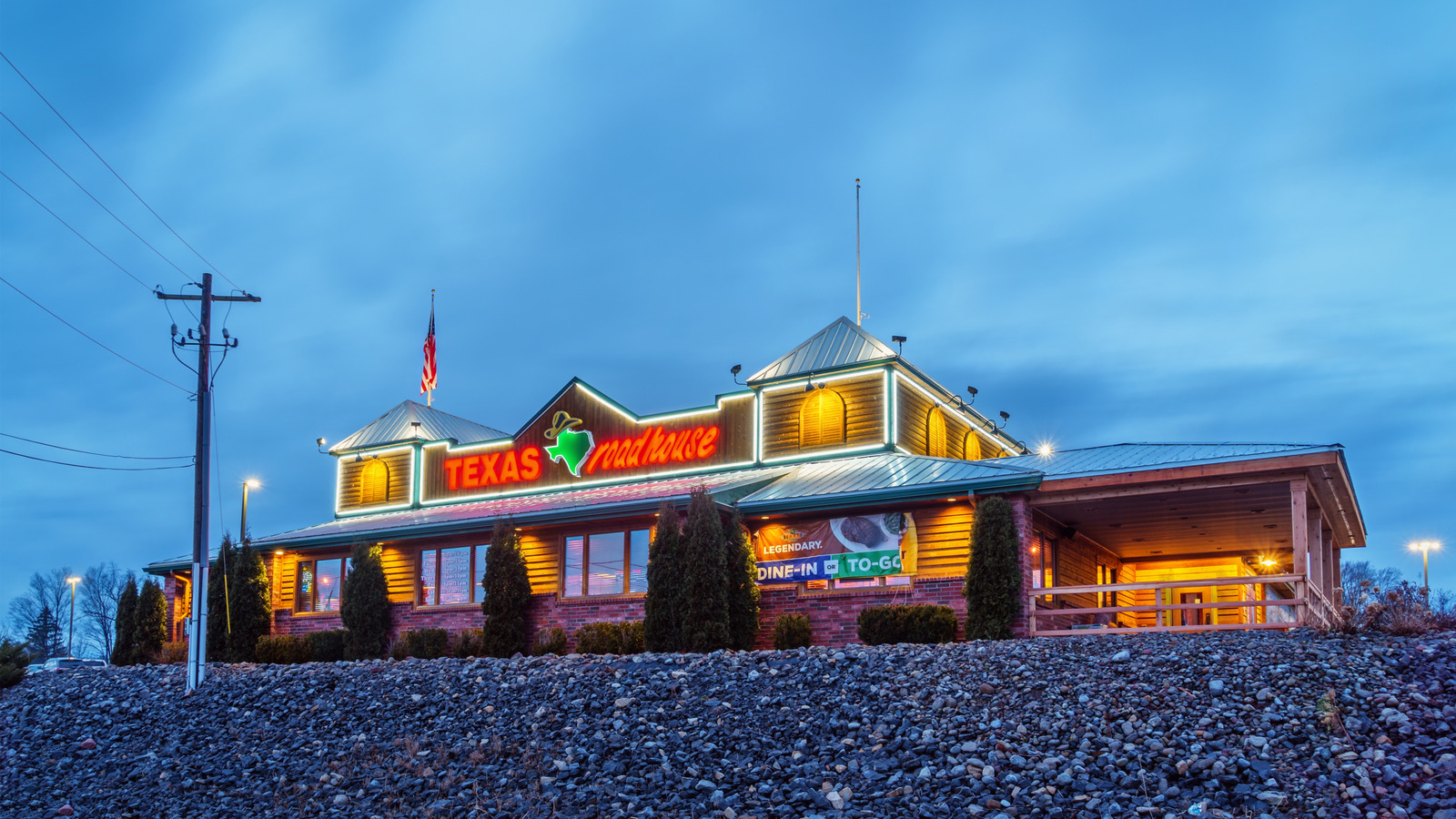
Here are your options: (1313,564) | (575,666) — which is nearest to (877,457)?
(1313,564)

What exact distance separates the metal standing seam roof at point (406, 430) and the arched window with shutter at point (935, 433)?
1300 cm

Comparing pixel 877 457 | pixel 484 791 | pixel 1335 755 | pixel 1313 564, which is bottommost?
pixel 484 791

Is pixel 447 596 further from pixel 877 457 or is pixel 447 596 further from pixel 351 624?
pixel 877 457

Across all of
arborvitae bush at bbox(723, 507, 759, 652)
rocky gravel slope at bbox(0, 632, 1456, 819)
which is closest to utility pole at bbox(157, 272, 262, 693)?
rocky gravel slope at bbox(0, 632, 1456, 819)

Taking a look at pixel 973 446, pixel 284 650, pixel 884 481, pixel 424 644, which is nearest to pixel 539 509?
pixel 424 644

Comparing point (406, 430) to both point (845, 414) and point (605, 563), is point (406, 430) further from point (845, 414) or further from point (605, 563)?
point (845, 414)

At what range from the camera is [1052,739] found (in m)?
12.5

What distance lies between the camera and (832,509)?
23.4m

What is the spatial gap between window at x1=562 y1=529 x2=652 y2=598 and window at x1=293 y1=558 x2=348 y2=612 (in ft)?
24.0

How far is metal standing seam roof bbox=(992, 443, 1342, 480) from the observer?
2028cm

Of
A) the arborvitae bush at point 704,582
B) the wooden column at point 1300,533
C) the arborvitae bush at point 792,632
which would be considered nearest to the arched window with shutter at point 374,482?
the arborvitae bush at point 704,582

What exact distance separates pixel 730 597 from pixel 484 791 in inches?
356

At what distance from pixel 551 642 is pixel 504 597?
4.68 ft

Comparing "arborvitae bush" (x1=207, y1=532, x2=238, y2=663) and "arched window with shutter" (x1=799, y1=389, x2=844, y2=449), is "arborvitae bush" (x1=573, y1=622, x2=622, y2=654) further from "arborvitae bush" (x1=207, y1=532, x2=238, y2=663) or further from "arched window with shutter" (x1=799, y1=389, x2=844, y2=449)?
"arborvitae bush" (x1=207, y1=532, x2=238, y2=663)
